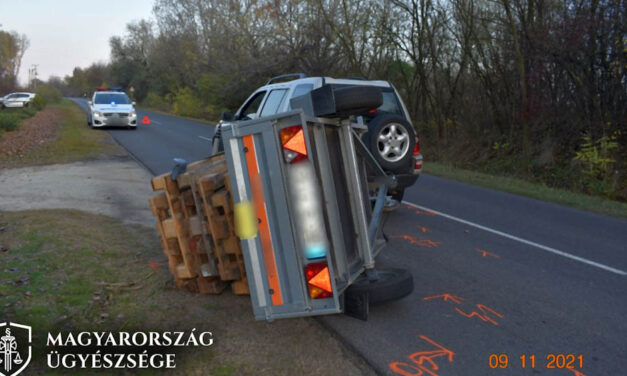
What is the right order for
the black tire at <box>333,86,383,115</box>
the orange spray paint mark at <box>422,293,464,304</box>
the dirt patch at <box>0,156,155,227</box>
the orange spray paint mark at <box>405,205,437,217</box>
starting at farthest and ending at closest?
the orange spray paint mark at <box>405,205,437,217</box>, the dirt patch at <box>0,156,155,227</box>, the orange spray paint mark at <box>422,293,464,304</box>, the black tire at <box>333,86,383,115</box>

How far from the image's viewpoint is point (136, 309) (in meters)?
4.81

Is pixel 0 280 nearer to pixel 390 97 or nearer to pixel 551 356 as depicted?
pixel 551 356

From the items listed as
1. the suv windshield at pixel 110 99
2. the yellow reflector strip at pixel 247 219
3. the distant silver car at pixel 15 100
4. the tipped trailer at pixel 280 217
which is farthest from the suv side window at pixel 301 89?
the distant silver car at pixel 15 100

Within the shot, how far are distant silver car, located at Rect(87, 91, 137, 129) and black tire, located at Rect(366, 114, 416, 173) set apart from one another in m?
20.5

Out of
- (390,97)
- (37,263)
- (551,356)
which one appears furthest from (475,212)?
(37,263)

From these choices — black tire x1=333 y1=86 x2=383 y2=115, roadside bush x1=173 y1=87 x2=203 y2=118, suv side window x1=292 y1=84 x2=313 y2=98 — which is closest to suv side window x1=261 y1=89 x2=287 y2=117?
suv side window x1=292 y1=84 x2=313 y2=98

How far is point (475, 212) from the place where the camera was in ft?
31.4

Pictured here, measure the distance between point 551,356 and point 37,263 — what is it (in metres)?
5.15

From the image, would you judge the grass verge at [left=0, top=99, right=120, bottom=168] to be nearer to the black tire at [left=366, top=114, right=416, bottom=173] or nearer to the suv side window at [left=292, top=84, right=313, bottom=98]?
the suv side window at [left=292, top=84, right=313, bottom=98]

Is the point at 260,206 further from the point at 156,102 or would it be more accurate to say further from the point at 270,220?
the point at 156,102

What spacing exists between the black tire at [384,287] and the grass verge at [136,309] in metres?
0.48

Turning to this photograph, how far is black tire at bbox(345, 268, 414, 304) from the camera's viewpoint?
178 inches

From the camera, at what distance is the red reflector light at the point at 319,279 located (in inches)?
154

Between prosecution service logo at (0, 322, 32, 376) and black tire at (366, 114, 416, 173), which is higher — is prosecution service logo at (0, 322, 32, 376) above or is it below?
below
